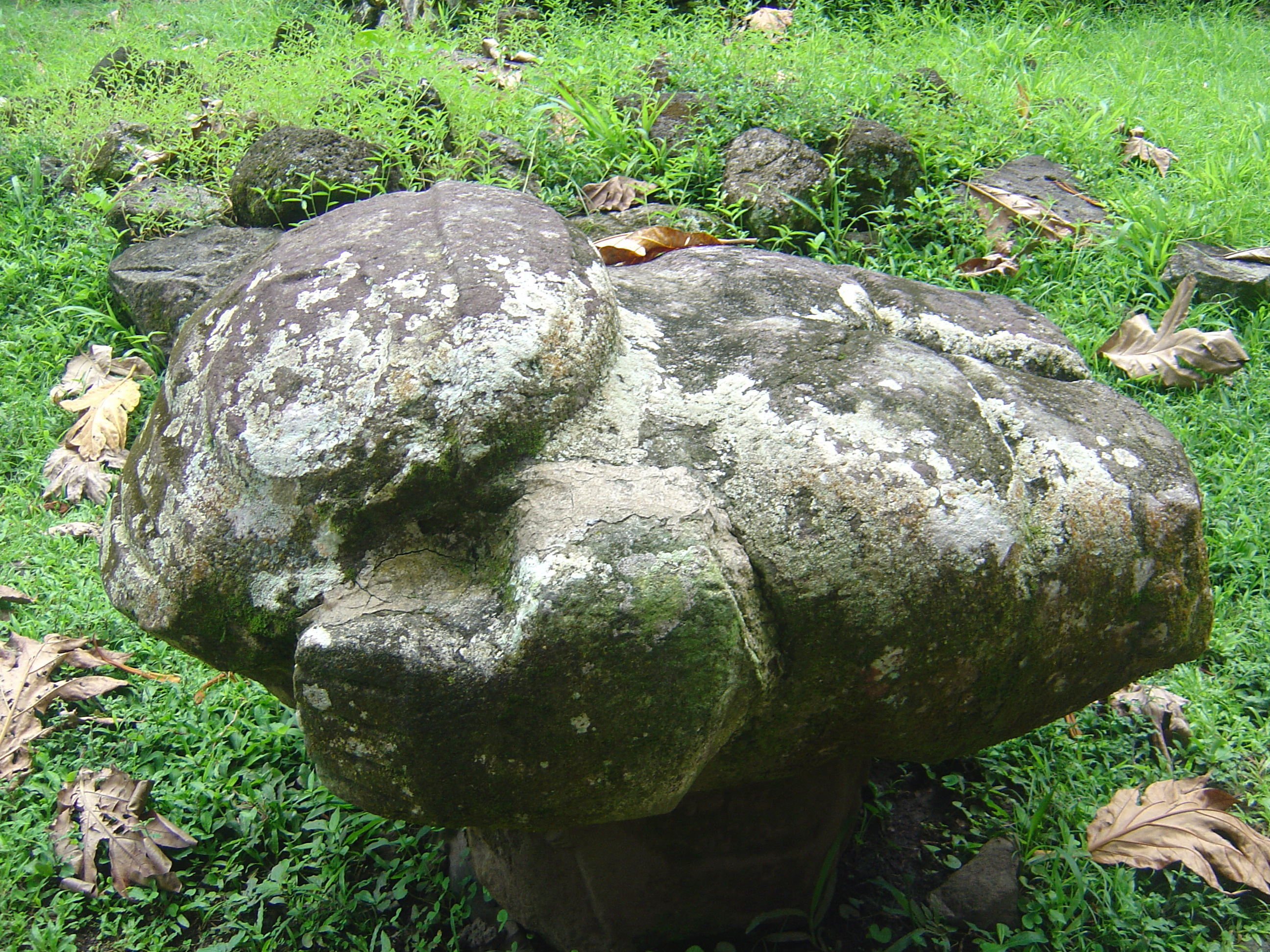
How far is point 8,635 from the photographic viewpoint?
2682 millimetres

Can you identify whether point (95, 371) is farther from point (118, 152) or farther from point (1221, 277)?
point (1221, 277)

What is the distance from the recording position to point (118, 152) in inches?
164

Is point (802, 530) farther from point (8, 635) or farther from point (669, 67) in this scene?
point (669, 67)

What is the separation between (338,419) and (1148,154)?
3.85 m

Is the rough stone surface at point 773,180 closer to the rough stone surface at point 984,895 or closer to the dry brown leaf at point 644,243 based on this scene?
the dry brown leaf at point 644,243

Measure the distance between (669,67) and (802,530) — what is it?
3503 millimetres

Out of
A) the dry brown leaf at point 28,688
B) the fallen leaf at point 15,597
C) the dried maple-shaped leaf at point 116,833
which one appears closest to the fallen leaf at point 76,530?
the fallen leaf at point 15,597

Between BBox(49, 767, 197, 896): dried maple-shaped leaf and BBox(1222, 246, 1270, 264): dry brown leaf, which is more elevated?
BBox(1222, 246, 1270, 264): dry brown leaf

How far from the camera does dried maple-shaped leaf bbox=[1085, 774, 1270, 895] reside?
1.95 meters

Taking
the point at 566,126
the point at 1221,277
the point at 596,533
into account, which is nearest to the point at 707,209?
the point at 566,126

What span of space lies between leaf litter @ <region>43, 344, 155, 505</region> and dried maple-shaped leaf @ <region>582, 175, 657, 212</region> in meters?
1.66

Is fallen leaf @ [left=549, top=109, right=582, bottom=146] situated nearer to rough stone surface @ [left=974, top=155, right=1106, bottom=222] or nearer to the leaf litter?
rough stone surface @ [left=974, top=155, right=1106, bottom=222]

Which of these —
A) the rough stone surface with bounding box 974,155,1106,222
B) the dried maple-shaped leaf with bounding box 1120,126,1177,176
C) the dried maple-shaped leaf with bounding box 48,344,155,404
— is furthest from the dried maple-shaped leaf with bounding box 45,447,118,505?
the dried maple-shaped leaf with bounding box 1120,126,1177,176

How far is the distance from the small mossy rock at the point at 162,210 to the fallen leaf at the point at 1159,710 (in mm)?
3403
